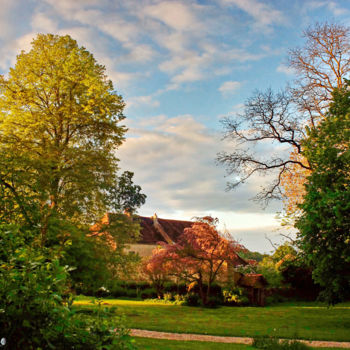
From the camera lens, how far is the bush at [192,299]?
26.2 metres

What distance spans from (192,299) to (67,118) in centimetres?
1520

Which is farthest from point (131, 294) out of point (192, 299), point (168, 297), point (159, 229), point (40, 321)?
point (40, 321)

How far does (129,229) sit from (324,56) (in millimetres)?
16584

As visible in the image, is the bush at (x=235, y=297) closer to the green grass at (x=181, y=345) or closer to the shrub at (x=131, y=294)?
the shrub at (x=131, y=294)

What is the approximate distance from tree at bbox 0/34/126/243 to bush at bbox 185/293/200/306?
9539 millimetres

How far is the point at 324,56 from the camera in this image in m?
23.4

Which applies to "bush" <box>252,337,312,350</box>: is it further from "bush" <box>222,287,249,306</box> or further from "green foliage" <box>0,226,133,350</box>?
"bush" <box>222,287,249,306</box>

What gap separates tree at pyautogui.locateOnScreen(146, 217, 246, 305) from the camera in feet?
83.4

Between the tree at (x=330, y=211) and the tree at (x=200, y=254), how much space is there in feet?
35.0

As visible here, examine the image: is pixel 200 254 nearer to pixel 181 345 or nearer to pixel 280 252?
pixel 280 252

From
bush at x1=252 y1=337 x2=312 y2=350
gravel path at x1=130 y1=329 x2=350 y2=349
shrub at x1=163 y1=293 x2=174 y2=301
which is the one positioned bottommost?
shrub at x1=163 y1=293 x2=174 y2=301

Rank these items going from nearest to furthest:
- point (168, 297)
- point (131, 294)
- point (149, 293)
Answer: point (168, 297), point (149, 293), point (131, 294)

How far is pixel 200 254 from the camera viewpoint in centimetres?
2558

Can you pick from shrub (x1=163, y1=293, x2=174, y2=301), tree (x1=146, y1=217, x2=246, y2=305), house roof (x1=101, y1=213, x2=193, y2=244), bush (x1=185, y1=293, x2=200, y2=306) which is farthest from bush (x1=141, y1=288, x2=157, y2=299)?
house roof (x1=101, y1=213, x2=193, y2=244)
